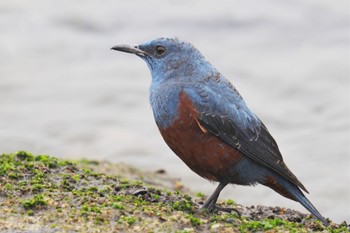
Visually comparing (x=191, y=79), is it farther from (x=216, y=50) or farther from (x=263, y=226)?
(x=216, y=50)

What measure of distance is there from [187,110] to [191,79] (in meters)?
0.40

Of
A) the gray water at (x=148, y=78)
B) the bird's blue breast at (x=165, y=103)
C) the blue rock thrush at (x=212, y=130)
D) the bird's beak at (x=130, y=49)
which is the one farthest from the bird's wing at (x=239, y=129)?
the gray water at (x=148, y=78)

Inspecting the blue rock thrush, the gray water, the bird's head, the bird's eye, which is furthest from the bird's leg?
the gray water

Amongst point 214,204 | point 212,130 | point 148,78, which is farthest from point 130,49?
point 148,78

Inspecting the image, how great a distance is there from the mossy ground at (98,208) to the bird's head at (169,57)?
1020mm

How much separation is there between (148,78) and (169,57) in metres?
6.09

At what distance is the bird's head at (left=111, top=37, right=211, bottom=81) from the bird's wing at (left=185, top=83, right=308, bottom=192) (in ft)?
1.25

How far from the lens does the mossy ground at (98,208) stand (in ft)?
22.0

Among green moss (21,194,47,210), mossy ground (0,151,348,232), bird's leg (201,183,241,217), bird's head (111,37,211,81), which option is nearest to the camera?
mossy ground (0,151,348,232)

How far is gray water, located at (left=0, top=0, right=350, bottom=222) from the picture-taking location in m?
12.5

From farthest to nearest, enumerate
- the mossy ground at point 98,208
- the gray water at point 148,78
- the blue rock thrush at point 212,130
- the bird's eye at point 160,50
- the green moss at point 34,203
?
the gray water at point 148,78 < the bird's eye at point 160,50 < the blue rock thrush at point 212,130 < the green moss at point 34,203 < the mossy ground at point 98,208

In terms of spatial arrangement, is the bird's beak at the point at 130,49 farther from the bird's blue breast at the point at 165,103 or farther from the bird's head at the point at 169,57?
the bird's blue breast at the point at 165,103

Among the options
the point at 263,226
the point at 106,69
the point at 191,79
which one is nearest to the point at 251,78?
the point at 106,69

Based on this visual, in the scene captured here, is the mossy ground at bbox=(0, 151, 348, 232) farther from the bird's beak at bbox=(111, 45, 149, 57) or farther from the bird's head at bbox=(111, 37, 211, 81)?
the bird's beak at bbox=(111, 45, 149, 57)
